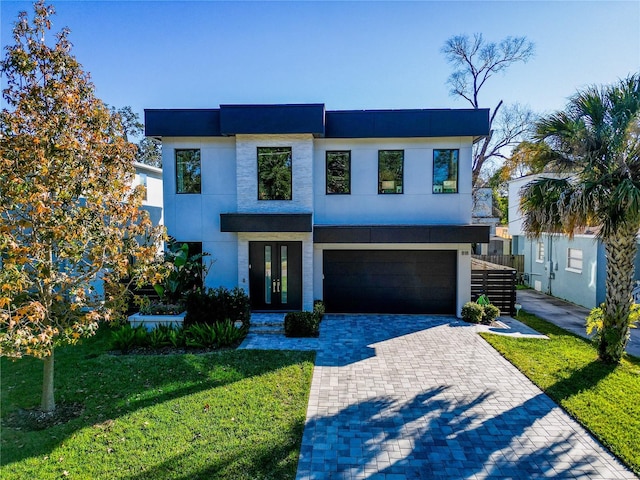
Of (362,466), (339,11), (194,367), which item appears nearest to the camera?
(362,466)

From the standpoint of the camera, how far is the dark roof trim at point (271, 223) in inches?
464

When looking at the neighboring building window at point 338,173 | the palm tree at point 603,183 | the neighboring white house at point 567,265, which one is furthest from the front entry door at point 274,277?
the neighboring white house at point 567,265

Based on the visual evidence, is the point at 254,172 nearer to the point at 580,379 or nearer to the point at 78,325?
the point at 78,325

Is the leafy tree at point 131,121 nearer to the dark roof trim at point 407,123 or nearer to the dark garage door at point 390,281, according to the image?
the dark roof trim at point 407,123

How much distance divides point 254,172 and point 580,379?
34.1ft

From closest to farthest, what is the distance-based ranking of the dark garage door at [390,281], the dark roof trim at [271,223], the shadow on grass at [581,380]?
1. the shadow on grass at [581,380]
2. the dark roof trim at [271,223]
3. the dark garage door at [390,281]

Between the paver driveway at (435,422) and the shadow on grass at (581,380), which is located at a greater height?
the shadow on grass at (581,380)

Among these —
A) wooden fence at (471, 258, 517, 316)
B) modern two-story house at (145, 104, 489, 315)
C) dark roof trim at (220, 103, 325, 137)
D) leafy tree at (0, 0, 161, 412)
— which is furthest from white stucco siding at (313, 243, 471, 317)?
leafy tree at (0, 0, 161, 412)

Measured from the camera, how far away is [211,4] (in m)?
10.6

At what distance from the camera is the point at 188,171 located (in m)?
12.8

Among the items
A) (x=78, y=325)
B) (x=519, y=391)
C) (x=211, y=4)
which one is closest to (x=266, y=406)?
(x=78, y=325)

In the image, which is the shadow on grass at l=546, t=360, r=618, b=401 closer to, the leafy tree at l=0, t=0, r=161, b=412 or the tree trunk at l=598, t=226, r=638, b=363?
the tree trunk at l=598, t=226, r=638, b=363

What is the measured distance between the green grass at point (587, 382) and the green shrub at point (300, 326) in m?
4.99

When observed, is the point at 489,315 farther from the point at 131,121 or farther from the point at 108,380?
the point at 131,121
